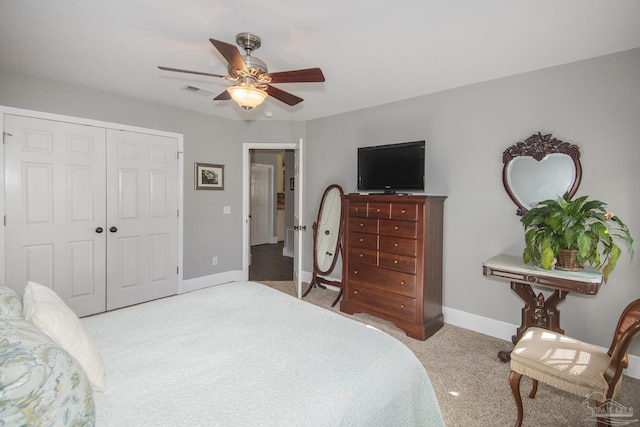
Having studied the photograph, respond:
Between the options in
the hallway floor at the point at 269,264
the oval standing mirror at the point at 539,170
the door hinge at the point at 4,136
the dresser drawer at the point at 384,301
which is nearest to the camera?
the oval standing mirror at the point at 539,170

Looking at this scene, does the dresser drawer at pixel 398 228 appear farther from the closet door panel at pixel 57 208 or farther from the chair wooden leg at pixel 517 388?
the closet door panel at pixel 57 208

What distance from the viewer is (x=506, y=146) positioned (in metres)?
2.86

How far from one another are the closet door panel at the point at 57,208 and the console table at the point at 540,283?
3.98 meters

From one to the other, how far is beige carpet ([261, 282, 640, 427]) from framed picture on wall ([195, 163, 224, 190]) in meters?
3.08

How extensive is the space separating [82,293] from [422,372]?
11.8 feet

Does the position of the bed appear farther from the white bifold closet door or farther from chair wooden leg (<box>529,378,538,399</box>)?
the white bifold closet door

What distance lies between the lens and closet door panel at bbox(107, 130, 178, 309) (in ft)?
11.4

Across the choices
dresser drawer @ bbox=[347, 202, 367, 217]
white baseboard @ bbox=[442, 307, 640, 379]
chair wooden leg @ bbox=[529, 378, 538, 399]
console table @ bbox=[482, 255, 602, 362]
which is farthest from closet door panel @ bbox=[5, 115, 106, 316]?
chair wooden leg @ bbox=[529, 378, 538, 399]

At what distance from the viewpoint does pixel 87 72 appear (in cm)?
286

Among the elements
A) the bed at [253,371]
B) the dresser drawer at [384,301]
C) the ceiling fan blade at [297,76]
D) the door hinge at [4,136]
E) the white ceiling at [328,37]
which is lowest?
the dresser drawer at [384,301]

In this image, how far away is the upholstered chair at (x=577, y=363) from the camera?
4.75ft

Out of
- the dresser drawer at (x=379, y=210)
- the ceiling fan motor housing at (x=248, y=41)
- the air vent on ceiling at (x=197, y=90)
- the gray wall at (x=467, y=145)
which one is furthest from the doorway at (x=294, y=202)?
the ceiling fan motor housing at (x=248, y=41)

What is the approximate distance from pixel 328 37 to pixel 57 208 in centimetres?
318

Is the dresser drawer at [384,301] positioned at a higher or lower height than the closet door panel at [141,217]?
lower
